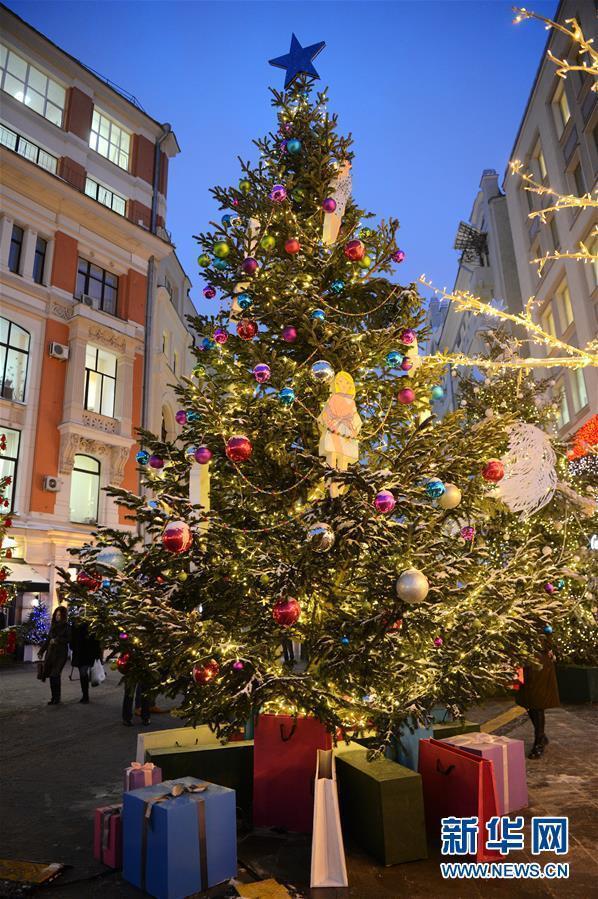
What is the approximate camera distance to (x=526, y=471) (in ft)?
18.6

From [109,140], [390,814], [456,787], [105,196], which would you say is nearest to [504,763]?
[456,787]

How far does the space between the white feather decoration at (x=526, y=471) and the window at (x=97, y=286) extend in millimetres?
20434

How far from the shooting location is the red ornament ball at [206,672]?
13.7 ft

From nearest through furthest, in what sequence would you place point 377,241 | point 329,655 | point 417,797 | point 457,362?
point 417,797 < point 329,655 < point 457,362 < point 377,241

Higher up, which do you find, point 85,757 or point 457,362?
point 457,362

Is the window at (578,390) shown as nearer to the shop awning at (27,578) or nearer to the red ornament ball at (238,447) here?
the red ornament ball at (238,447)

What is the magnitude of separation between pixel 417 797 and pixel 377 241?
529 centimetres

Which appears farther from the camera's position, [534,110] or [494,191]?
[494,191]

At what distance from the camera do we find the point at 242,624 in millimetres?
5133

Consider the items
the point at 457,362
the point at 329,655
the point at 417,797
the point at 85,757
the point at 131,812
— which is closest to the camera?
the point at 131,812

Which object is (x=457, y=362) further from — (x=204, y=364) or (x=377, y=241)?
(x=204, y=364)

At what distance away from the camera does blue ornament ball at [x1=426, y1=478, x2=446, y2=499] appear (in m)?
4.38

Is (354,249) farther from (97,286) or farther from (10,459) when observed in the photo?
(97,286)

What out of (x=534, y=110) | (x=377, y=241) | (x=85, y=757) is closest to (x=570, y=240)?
(x=534, y=110)
